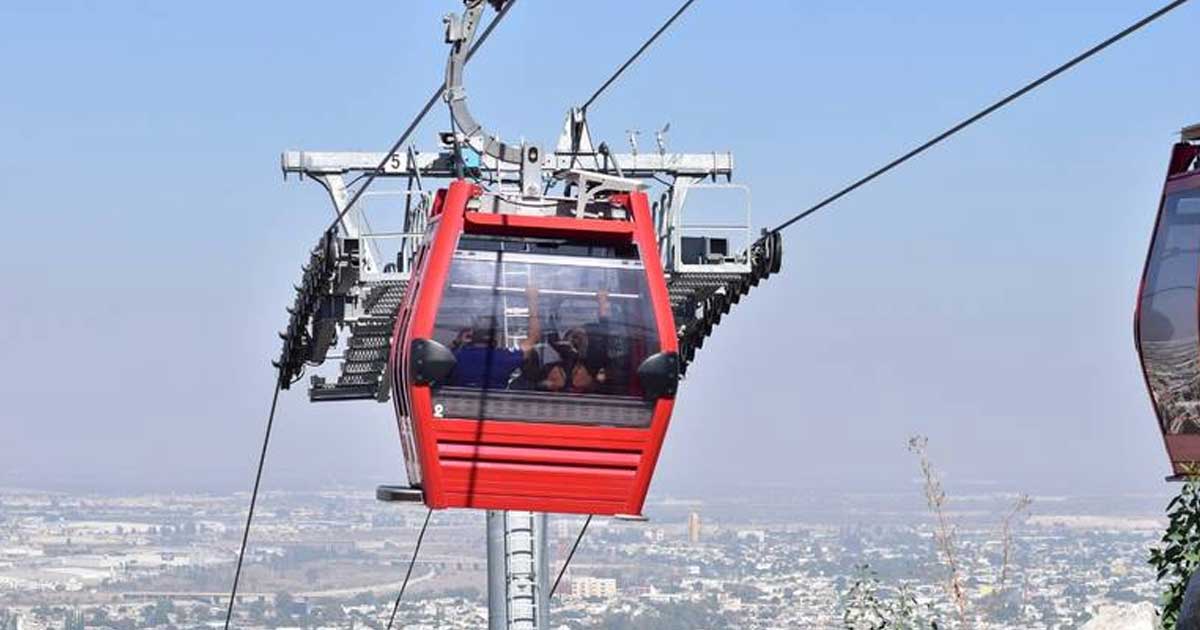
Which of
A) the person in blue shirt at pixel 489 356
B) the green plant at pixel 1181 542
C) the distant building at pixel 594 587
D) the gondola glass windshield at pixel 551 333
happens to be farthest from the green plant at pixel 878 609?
the distant building at pixel 594 587

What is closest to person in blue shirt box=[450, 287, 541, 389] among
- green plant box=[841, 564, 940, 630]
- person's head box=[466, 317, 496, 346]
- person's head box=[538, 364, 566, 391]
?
person's head box=[466, 317, 496, 346]

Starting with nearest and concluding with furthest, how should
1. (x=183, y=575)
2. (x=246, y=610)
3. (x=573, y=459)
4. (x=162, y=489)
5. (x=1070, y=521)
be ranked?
(x=573, y=459)
(x=1070, y=521)
(x=246, y=610)
(x=183, y=575)
(x=162, y=489)

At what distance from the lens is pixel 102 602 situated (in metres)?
83.2

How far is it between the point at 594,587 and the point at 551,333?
173 feet

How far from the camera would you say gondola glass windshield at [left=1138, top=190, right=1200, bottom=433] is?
1459cm

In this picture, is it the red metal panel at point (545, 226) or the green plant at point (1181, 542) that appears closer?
the green plant at point (1181, 542)

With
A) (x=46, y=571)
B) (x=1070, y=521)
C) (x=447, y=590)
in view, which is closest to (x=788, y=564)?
(x=1070, y=521)

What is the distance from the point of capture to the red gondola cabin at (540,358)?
1395 centimetres

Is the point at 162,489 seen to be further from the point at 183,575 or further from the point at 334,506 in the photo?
the point at 183,575

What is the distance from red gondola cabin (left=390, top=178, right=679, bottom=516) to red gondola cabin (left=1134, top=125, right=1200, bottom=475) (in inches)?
102

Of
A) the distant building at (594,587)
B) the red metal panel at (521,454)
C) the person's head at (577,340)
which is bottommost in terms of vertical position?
the red metal panel at (521,454)

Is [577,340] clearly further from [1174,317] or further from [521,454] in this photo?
[1174,317]

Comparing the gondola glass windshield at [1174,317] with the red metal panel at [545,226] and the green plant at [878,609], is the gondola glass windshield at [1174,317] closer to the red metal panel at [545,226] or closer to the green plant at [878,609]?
the green plant at [878,609]

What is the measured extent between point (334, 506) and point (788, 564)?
5642 centimetres
